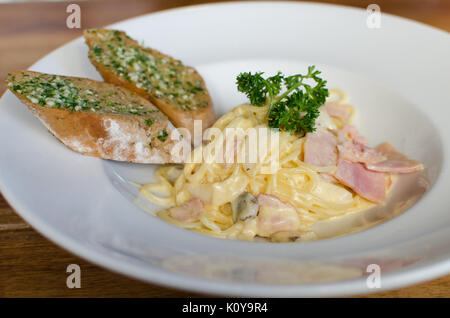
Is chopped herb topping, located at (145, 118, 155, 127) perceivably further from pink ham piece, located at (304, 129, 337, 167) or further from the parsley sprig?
pink ham piece, located at (304, 129, 337, 167)

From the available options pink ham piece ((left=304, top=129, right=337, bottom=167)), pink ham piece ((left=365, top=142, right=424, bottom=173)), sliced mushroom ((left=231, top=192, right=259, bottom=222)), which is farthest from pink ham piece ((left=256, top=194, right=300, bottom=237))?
pink ham piece ((left=365, top=142, right=424, bottom=173))

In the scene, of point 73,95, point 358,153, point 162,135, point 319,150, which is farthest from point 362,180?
point 73,95

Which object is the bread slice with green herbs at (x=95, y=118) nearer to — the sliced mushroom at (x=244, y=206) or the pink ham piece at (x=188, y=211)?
the pink ham piece at (x=188, y=211)

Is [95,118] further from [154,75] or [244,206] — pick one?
[244,206]

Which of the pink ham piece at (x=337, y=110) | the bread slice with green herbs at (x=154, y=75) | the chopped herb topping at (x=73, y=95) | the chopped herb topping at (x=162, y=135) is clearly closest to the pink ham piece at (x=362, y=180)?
the pink ham piece at (x=337, y=110)

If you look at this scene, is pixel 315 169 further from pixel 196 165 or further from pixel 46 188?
pixel 46 188

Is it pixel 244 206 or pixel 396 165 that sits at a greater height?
pixel 396 165
